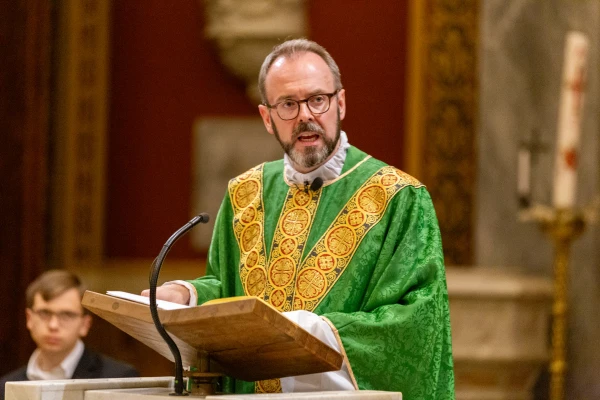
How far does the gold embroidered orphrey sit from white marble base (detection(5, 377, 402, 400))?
32cm

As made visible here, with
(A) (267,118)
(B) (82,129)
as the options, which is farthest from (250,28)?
(A) (267,118)

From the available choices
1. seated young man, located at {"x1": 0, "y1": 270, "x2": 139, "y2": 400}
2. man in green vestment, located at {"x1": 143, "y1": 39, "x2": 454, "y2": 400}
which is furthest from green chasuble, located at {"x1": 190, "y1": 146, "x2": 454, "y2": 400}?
seated young man, located at {"x1": 0, "y1": 270, "x2": 139, "y2": 400}

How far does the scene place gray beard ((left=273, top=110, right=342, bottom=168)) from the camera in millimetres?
2949

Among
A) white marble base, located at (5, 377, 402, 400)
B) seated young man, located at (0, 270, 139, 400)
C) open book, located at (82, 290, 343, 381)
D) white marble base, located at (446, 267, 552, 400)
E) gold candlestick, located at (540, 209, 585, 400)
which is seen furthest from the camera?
white marble base, located at (446, 267, 552, 400)

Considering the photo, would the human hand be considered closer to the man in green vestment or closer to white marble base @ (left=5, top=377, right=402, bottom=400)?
the man in green vestment

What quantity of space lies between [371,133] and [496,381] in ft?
5.60

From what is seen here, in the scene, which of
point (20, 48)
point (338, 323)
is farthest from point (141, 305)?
point (20, 48)

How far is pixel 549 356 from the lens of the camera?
5.50 meters

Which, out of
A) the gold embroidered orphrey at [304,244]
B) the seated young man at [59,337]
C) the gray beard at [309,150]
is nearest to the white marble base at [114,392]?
the gold embroidered orphrey at [304,244]

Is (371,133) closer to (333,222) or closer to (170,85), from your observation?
(170,85)

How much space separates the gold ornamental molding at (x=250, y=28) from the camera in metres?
6.36

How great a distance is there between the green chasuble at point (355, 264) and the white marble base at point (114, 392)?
0.77ft

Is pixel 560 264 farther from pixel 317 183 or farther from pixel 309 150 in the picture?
pixel 309 150

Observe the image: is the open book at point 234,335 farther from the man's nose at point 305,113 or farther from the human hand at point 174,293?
the man's nose at point 305,113
